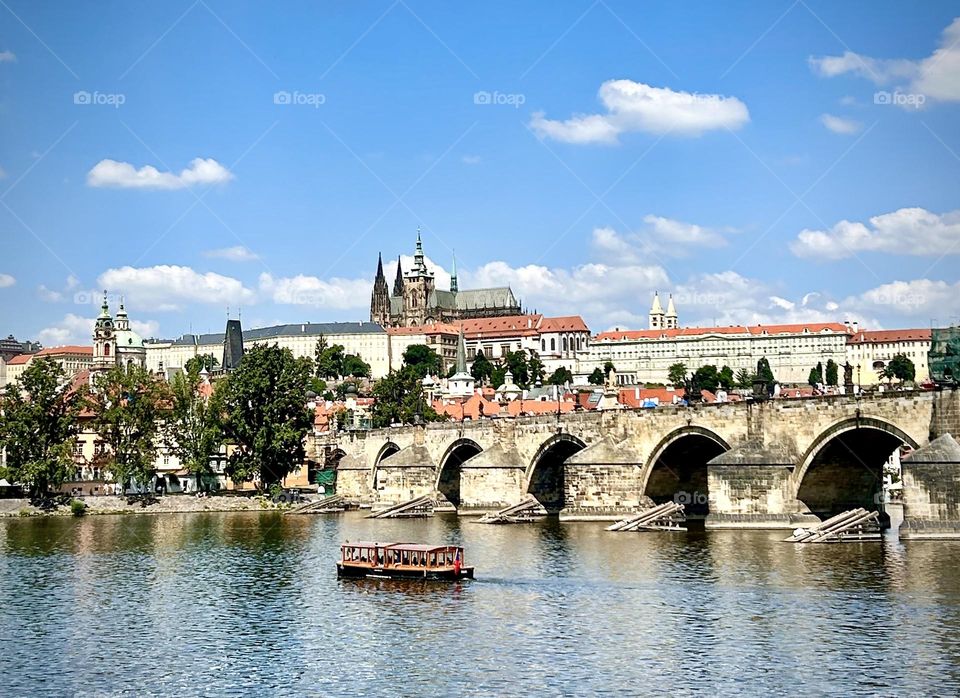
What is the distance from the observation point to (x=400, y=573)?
48.5 meters

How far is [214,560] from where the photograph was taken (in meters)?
56.6

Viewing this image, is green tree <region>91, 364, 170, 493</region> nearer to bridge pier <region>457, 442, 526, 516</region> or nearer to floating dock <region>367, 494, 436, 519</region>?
floating dock <region>367, 494, 436, 519</region>

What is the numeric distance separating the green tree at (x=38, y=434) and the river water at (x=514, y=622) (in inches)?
995

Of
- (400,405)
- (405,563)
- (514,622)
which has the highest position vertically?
(400,405)

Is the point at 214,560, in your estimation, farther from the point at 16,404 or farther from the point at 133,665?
the point at 16,404

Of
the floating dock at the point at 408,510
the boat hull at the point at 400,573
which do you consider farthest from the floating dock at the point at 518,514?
the boat hull at the point at 400,573

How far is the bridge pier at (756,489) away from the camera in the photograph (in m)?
56.9

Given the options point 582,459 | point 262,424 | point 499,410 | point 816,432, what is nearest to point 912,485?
point 816,432

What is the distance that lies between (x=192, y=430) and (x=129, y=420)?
15.8 ft

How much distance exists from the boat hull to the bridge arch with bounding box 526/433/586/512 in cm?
2651

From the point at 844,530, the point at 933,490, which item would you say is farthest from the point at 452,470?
the point at 933,490

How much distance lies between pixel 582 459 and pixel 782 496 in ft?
40.5

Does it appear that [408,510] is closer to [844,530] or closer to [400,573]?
[400,573]

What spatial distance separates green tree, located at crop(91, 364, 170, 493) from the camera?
88375mm
